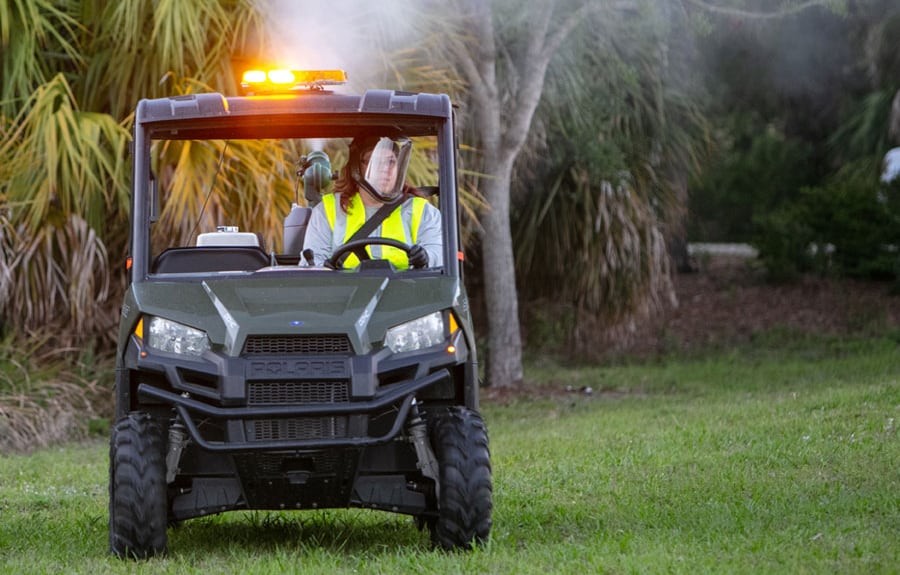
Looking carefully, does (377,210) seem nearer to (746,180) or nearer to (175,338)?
(175,338)

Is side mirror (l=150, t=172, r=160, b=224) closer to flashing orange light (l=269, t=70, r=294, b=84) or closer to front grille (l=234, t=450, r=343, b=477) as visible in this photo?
flashing orange light (l=269, t=70, r=294, b=84)

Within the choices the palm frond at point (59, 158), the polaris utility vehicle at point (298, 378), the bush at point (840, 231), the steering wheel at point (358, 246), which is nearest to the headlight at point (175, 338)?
the polaris utility vehicle at point (298, 378)

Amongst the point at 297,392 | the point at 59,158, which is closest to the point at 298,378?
the point at 297,392

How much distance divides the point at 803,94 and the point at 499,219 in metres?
12.9

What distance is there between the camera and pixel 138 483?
18.9 ft

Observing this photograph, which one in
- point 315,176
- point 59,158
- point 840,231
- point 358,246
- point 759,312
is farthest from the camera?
point 840,231

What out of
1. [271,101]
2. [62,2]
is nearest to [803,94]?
[62,2]

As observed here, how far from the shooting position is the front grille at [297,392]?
5656 mm

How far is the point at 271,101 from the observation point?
6.24 m

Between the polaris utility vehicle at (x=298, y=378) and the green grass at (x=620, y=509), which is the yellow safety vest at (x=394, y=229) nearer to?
the polaris utility vehicle at (x=298, y=378)

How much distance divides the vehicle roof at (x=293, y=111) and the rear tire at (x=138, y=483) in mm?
1188

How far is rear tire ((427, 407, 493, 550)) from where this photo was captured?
5.85 meters

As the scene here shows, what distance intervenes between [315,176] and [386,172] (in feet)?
2.06

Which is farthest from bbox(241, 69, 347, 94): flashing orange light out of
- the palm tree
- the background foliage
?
the palm tree
